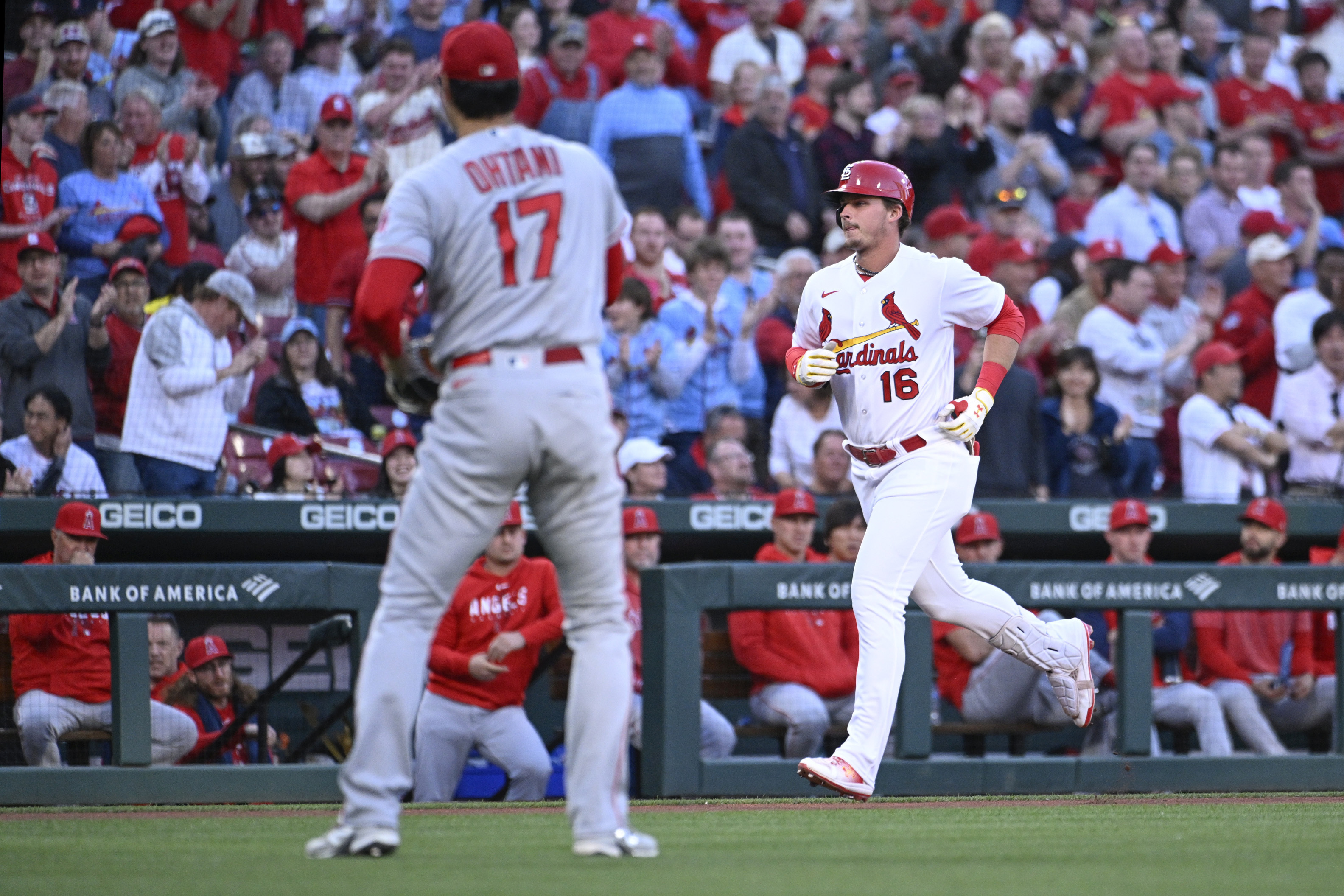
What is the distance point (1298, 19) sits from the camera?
15.8 m

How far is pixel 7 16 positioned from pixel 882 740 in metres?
7.16

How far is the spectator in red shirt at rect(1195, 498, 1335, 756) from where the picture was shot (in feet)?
24.2

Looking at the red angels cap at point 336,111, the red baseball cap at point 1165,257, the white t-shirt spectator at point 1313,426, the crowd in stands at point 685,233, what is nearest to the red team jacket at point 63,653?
the crowd in stands at point 685,233

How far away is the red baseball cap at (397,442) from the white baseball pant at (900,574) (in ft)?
10.4

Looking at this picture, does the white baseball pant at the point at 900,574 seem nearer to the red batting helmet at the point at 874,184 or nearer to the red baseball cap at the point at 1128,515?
the red batting helmet at the point at 874,184

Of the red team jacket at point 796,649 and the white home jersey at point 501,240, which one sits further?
the red team jacket at point 796,649

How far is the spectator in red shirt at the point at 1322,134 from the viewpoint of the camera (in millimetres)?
13562

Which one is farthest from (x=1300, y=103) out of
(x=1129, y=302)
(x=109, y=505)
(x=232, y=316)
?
(x=109, y=505)

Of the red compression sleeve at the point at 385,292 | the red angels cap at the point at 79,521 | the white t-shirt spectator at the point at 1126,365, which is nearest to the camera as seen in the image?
the red compression sleeve at the point at 385,292

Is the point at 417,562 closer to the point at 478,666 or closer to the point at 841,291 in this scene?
the point at 841,291

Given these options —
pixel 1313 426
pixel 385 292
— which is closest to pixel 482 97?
pixel 385 292

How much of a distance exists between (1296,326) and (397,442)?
5.63m

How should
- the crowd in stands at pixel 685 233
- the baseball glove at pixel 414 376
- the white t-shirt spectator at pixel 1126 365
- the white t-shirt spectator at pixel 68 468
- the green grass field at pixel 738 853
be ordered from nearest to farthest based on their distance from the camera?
the green grass field at pixel 738 853, the baseball glove at pixel 414 376, the white t-shirt spectator at pixel 68 468, the crowd in stands at pixel 685 233, the white t-shirt spectator at pixel 1126 365

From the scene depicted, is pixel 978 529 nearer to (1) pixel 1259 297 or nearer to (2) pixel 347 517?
(2) pixel 347 517
